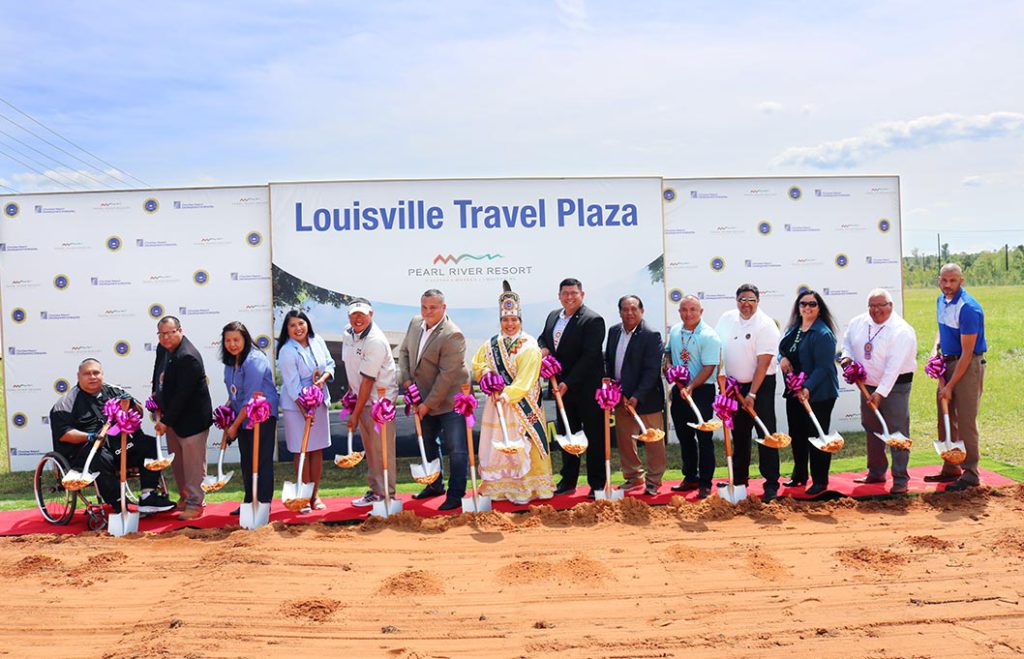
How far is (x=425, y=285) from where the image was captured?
8312mm

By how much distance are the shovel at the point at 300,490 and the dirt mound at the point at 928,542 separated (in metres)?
4.18

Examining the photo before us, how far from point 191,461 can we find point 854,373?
523 cm

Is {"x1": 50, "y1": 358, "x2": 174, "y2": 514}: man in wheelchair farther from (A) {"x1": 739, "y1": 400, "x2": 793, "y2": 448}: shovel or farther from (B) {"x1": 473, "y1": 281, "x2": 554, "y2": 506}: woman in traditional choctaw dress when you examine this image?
(A) {"x1": 739, "y1": 400, "x2": 793, "y2": 448}: shovel

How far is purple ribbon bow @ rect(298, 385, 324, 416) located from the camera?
5785 mm

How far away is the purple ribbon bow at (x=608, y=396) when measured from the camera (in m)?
5.89

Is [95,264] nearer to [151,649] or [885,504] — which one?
[151,649]

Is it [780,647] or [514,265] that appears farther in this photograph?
[514,265]

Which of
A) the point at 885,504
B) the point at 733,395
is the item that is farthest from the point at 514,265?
the point at 885,504

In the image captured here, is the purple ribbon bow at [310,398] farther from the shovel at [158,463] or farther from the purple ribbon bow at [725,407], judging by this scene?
the purple ribbon bow at [725,407]

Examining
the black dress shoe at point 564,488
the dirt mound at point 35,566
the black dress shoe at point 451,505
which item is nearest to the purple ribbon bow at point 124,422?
the dirt mound at point 35,566

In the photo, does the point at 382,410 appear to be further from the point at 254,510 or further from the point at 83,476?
the point at 83,476

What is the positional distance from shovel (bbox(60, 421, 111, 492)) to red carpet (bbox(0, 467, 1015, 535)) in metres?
0.48

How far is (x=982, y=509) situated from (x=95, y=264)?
8.56 metres

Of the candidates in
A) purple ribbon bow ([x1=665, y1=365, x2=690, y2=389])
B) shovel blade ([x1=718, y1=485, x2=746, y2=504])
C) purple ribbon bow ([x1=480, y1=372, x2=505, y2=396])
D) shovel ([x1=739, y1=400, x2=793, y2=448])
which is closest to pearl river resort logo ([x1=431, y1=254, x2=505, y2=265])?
purple ribbon bow ([x1=480, y1=372, x2=505, y2=396])
